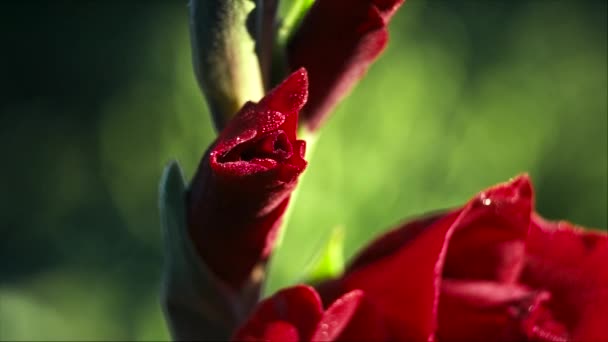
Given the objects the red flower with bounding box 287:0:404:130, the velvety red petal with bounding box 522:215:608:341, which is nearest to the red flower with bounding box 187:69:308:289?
the red flower with bounding box 287:0:404:130

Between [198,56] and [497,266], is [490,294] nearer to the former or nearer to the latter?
[497,266]

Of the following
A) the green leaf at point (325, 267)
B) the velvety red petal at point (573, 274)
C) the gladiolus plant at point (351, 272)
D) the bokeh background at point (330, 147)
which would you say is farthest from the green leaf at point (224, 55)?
the bokeh background at point (330, 147)

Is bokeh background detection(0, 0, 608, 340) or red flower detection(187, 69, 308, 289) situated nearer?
red flower detection(187, 69, 308, 289)

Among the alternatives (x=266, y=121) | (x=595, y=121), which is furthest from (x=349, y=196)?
(x=266, y=121)

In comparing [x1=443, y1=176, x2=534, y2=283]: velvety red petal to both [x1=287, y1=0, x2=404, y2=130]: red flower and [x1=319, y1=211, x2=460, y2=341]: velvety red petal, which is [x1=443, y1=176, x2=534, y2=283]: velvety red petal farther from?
[x1=287, y1=0, x2=404, y2=130]: red flower

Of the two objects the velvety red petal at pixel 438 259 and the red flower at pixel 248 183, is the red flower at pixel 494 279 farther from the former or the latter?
the red flower at pixel 248 183

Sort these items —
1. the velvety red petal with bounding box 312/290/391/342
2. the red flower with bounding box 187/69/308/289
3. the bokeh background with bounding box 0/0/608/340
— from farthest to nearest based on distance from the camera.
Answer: the bokeh background with bounding box 0/0/608/340
the velvety red petal with bounding box 312/290/391/342
the red flower with bounding box 187/69/308/289
